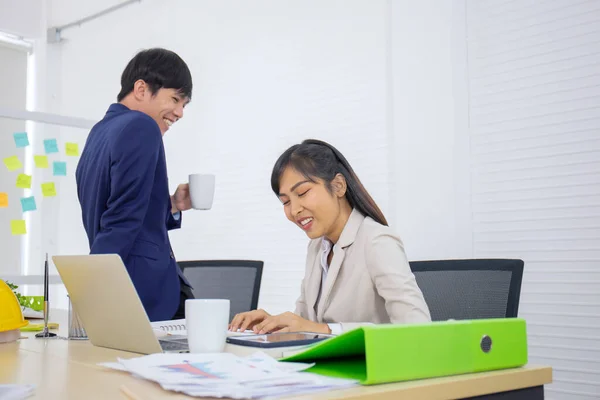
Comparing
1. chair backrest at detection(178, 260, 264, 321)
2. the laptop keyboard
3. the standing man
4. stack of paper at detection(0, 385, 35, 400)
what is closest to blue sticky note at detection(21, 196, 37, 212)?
chair backrest at detection(178, 260, 264, 321)

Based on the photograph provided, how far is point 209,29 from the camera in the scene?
4.32 m

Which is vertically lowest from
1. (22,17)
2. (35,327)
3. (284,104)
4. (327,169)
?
(35,327)

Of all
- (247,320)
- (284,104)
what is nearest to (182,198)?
(247,320)

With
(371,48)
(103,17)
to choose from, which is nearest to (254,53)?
(371,48)

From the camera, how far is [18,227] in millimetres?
3668

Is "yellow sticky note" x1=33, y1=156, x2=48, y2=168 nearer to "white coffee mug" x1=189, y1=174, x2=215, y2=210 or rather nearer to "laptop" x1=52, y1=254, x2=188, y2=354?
"white coffee mug" x1=189, y1=174, x2=215, y2=210

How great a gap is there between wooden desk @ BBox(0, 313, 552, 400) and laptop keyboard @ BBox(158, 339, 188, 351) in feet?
0.19

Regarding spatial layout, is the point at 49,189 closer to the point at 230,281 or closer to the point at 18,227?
the point at 18,227

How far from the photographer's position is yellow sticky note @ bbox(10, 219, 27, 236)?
3.65m

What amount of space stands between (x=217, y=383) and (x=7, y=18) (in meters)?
3.60

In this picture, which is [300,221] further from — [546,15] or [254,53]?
[254,53]

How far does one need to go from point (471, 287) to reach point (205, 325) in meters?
0.81

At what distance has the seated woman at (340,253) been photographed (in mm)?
1461

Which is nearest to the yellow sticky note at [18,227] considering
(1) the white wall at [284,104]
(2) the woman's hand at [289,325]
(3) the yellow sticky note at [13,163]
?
(3) the yellow sticky note at [13,163]
